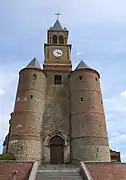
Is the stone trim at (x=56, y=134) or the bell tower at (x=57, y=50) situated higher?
the bell tower at (x=57, y=50)

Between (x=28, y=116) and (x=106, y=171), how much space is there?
1197cm

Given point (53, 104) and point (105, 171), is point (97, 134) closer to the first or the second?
point (53, 104)

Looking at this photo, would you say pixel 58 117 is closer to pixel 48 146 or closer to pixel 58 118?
pixel 58 118

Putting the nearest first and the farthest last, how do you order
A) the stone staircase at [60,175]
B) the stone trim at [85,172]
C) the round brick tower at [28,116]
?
the stone trim at [85,172], the stone staircase at [60,175], the round brick tower at [28,116]

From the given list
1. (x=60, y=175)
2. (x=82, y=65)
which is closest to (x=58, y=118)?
(x=82, y=65)

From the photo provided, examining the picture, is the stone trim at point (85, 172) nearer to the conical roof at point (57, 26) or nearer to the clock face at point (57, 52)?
the clock face at point (57, 52)

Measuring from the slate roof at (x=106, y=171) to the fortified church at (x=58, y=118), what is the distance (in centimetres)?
541

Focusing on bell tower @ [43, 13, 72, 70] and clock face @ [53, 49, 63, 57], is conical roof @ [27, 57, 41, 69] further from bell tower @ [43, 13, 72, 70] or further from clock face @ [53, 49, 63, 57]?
clock face @ [53, 49, 63, 57]

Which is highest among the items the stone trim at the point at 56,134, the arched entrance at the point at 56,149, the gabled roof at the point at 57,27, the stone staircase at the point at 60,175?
the gabled roof at the point at 57,27

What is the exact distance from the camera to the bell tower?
34.2m

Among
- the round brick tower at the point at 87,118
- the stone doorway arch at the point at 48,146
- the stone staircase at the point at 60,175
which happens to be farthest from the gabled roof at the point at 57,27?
the stone staircase at the point at 60,175

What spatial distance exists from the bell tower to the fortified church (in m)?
0.54

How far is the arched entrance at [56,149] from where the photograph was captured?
2805cm

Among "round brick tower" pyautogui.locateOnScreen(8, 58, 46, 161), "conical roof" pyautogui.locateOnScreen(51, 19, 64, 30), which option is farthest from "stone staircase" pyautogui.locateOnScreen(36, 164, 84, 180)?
"conical roof" pyautogui.locateOnScreen(51, 19, 64, 30)
